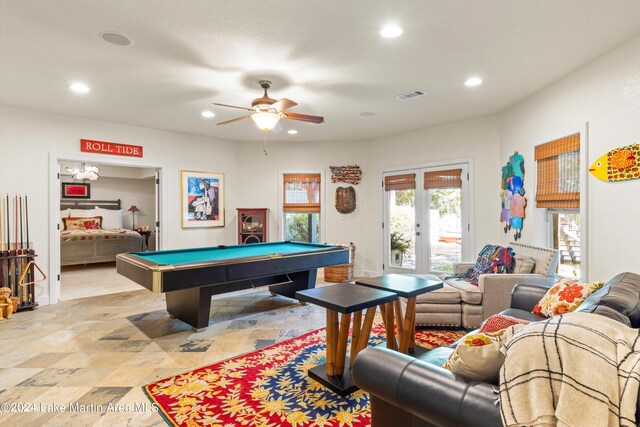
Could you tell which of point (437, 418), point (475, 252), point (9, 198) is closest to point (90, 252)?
point (9, 198)

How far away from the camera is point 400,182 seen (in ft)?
20.1

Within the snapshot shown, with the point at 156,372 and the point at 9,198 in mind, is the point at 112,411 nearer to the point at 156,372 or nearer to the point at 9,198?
the point at 156,372

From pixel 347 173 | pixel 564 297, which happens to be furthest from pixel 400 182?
pixel 564 297

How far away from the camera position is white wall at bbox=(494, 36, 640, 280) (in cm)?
270

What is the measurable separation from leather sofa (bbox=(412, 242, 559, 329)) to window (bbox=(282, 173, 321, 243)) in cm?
351

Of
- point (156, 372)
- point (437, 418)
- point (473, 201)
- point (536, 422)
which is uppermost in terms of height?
point (473, 201)

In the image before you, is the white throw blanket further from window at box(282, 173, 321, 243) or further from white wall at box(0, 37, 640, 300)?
window at box(282, 173, 321, 243)

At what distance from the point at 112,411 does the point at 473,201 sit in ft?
16.6

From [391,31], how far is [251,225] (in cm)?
450

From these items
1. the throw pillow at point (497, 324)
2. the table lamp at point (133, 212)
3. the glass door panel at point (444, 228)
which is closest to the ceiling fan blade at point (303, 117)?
the throw pillow at point (497, 324)

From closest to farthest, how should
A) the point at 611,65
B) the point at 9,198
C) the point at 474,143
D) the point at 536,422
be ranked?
the point at 536,422, the point at 611,65, the point at 9,198, the point at 474,143

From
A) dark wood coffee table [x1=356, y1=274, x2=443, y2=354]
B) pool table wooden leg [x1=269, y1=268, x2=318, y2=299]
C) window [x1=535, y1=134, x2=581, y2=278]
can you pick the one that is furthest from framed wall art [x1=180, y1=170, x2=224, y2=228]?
window [x1=535, y1=134, x2=581, y2=278]

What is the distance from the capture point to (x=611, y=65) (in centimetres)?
290

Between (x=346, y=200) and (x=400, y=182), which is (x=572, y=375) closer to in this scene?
(x=400, y=182)
